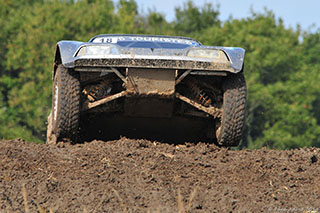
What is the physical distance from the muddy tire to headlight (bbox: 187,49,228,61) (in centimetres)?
143

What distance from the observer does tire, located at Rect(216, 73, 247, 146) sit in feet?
24.4

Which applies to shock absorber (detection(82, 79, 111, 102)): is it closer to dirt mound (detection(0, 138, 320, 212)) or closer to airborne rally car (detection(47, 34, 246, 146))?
airborne rally car (detection(47, 34, 246, 146))

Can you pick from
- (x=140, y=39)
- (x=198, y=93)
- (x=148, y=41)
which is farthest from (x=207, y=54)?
(x=140, y=39)

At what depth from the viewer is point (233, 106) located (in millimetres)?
7449

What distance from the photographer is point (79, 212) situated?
4.96m

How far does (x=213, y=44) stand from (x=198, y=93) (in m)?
32.7

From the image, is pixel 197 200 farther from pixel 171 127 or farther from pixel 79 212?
pixel 171 127

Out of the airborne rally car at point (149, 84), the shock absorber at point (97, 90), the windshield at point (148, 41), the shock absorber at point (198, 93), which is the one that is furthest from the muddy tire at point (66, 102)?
the shock absorber at point (198, 93)

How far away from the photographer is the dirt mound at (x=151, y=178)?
5.20 metres

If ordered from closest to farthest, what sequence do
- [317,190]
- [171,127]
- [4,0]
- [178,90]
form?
[317,190], [178,90], [171,127], [4,0]

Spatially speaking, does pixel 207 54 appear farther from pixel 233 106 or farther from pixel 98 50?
pixel 98 50

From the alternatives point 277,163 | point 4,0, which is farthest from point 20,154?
point 4,0

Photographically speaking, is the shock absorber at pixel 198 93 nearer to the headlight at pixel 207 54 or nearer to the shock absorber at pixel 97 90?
the headlight at pixel 207 54

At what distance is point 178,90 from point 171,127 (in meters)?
0.83
